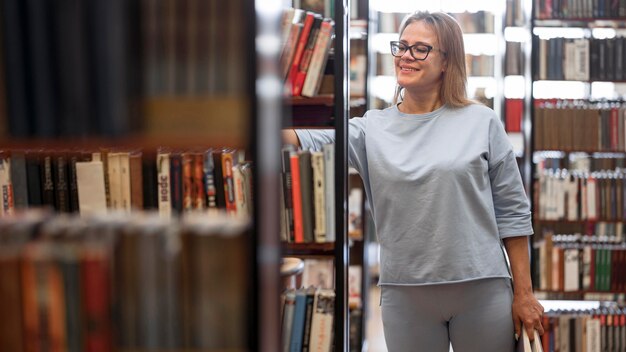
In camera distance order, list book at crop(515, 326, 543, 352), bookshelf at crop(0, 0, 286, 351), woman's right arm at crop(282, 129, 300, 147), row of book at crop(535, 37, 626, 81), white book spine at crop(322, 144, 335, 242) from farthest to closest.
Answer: row of book at crop(535, 37, 626, 81) < white book spine at crop(322, 144, 335, 242) < woman's right arm at crop(282, 129, 300, 147) < book at crop(515, 326, 543, 352) < bookshelf at crop(0, 0, 286, 351)

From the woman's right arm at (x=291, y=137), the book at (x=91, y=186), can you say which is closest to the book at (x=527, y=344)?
the woman's right arm at (x=291, y=137)

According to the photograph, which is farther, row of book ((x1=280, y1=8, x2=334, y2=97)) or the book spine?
row of book ((x1=280, y1=8, x2=334, y2=97))

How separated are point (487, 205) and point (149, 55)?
115 centimetres

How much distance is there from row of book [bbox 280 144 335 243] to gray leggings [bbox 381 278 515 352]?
2.21 feet

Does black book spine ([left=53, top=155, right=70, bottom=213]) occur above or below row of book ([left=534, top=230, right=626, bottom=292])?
above

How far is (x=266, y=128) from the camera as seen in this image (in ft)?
3.65

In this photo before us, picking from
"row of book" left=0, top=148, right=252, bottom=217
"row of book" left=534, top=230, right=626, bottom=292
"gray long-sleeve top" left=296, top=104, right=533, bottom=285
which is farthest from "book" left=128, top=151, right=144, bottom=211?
"row of book" left=534, top=230, right=626, bottom=292

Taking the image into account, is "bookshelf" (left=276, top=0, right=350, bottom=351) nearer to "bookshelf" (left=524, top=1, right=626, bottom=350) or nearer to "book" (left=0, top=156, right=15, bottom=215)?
"book" (left=0, top=156, right=15, bottom=215)

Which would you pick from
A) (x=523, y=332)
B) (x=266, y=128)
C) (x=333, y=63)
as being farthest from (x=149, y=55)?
(x=333, y=63)

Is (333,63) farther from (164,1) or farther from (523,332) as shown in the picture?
(164,1)

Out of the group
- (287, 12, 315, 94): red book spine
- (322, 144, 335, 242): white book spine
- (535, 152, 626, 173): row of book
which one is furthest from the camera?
(535, 152, 626, 173): row of book

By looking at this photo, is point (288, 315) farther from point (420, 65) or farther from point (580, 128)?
point (580, 128)

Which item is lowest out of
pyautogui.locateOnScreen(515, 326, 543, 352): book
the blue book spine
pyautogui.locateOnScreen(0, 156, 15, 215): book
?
the blue book spine

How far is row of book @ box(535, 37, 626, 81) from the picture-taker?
4.48 meters
